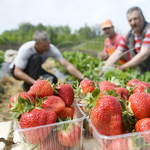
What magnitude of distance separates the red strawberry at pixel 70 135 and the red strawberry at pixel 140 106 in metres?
0.24

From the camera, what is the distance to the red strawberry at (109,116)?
58 cm

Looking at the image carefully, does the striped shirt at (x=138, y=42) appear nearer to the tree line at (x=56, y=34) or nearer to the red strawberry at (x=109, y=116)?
the red strawberry at (x=109, y=116)

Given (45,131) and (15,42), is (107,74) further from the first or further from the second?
(15,42)

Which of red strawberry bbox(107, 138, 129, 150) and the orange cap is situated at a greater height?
the orange cap

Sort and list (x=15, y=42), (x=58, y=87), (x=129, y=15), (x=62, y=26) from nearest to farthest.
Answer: (x=58, y=87), (x=129, y=15), (x=15, y=42), (x=62, y=26)

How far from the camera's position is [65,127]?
0.67m

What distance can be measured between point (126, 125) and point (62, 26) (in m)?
10.9

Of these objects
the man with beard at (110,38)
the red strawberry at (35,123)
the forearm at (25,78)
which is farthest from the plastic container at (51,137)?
the man with beard at (110,38)

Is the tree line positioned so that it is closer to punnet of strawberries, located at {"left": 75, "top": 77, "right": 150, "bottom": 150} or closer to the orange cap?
the orange cap

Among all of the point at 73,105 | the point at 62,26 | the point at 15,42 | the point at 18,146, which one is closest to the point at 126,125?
the point at 73,105

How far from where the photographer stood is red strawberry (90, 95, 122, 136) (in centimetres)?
58

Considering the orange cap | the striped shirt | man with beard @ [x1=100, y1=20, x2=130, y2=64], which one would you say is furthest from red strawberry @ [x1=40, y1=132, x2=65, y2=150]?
the orange cap

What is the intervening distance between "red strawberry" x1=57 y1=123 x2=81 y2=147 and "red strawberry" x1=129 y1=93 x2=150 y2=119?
0.24 meters

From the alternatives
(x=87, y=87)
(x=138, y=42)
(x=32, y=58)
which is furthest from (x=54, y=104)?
(x=138, y=42)
